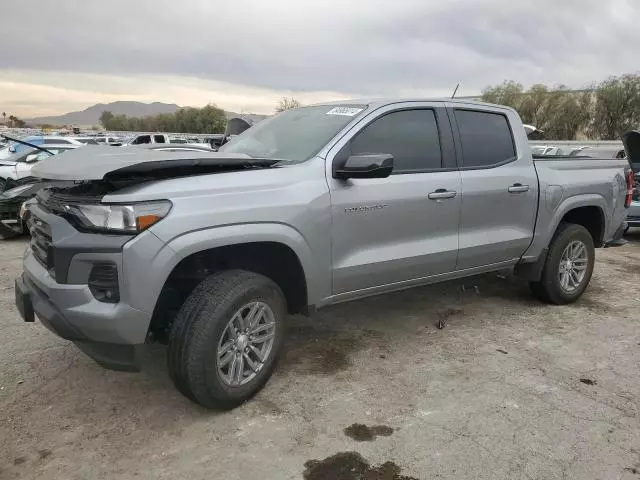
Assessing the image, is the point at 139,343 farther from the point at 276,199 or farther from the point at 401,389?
the point at 401,389

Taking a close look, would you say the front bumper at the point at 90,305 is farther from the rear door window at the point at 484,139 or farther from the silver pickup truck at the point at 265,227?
the rear door window at the point at 484,139

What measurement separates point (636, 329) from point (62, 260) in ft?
15.1

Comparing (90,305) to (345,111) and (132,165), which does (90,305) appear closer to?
(132,165)

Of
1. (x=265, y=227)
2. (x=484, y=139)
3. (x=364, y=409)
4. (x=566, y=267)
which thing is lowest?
(x=364, y=409)

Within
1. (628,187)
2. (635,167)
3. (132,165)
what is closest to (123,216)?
(132,165)

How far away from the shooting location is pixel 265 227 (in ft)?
11.0

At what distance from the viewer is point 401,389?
12.3ft

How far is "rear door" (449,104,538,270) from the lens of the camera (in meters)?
4.58

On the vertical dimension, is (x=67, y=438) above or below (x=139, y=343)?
below

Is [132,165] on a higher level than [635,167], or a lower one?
higher

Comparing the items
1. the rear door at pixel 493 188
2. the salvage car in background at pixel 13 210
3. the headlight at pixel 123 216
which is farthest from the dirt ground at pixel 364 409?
the salvage car in background at pixel 13 210

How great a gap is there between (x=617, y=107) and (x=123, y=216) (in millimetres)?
39293

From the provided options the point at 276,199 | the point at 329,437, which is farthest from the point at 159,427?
the point at 276,199

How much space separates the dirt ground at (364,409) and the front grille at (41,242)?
904 millimetres
